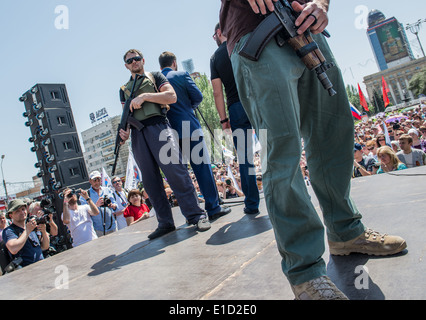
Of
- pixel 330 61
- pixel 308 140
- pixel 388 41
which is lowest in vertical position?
pixel 308 140

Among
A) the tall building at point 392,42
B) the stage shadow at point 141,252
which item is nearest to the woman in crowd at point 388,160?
the stage shadow at point 141,252

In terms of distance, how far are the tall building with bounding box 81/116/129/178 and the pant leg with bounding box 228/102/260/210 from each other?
98.2 m

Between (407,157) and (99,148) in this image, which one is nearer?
(407,157)

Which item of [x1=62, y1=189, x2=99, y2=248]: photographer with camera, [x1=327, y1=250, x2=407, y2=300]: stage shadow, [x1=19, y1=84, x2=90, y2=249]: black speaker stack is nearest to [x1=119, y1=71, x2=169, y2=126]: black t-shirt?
[x1=327, y1=250, x2=407, y2=300]: stage shadow

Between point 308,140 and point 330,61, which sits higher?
point 330,61

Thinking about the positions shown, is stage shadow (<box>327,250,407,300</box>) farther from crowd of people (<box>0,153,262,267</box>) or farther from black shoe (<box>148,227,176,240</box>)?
crowd of people (<box>0,153,262,267</box>)

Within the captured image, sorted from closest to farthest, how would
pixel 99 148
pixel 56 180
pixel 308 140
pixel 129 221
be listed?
pixel 308 140 < pixel 129 221 < pixel 56 180 < pixel 99 148

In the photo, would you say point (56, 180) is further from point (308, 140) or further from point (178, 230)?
point (308, 140)

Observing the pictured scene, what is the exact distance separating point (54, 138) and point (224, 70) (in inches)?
559

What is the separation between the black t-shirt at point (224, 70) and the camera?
2920 mm

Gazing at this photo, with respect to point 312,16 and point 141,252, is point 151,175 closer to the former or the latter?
point 141,252

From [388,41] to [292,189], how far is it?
146 m

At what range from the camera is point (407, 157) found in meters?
5.52
